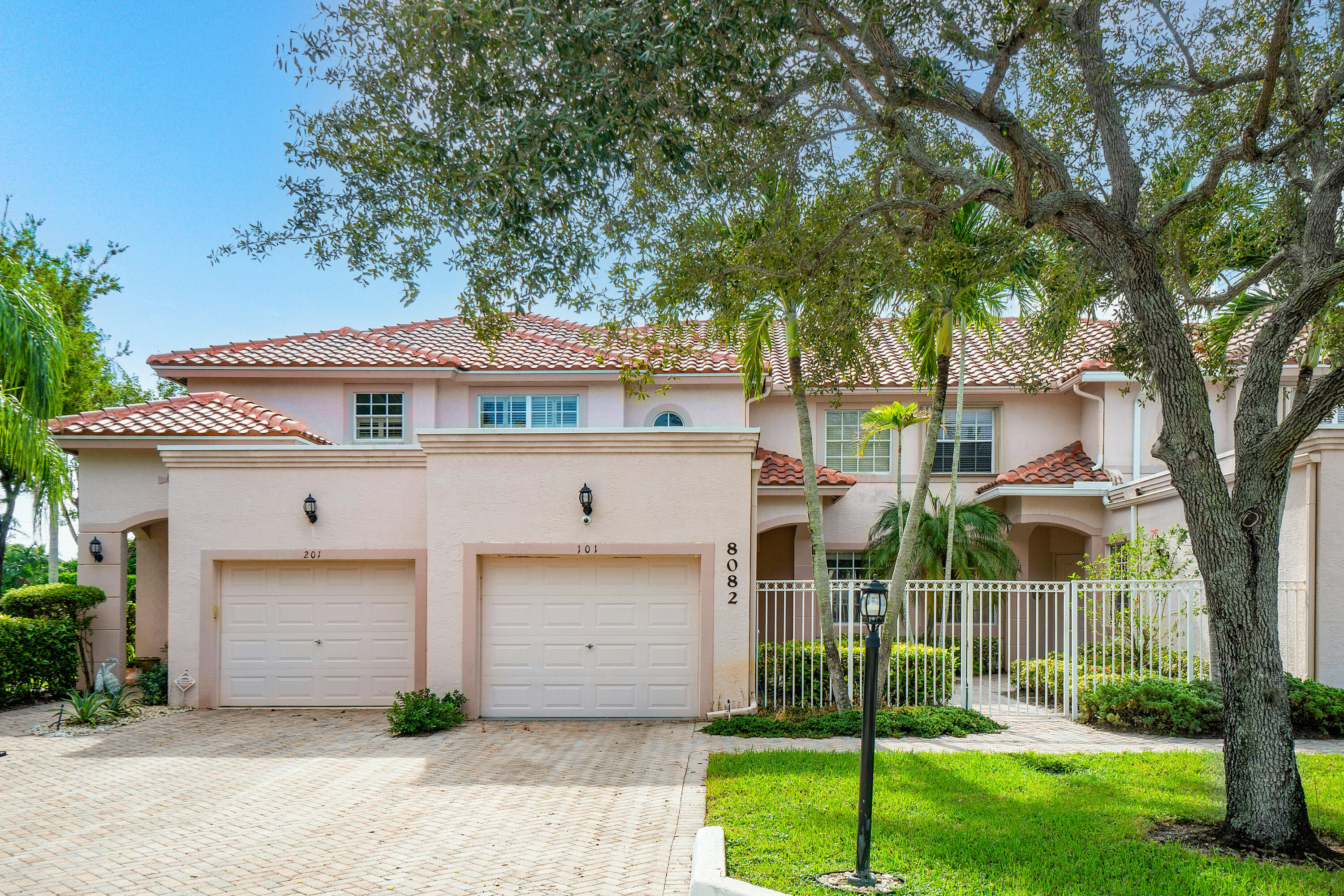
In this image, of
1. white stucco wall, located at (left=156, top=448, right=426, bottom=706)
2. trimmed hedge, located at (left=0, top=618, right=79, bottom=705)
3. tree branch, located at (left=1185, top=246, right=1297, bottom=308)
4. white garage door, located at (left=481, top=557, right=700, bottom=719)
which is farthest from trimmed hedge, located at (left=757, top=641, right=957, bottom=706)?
trimmed hedge, located at (left=0, top=618, right=79, bottom=705)

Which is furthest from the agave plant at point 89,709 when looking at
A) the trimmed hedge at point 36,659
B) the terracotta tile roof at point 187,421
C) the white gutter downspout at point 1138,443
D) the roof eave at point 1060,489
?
the white gutter downspout at point 1138,443

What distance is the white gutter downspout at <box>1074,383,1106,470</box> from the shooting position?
18172mm

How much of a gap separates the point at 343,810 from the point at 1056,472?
14781 mm

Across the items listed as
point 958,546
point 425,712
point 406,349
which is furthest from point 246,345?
point 958,546

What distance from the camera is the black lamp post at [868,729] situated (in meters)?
5.88

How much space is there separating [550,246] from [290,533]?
771cm

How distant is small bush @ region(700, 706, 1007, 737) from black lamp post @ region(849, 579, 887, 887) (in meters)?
4.49

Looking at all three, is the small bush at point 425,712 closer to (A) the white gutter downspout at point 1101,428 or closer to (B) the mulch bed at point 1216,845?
(B) the mulch bed at point 1216,845

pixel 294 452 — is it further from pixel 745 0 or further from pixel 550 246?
pixel 745 0

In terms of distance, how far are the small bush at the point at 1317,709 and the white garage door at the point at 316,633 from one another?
1151cm

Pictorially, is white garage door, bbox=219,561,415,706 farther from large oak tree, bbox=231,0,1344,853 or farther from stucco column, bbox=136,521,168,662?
large oak tree, bbox=231,0,1344,853

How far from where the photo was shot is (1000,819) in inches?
285

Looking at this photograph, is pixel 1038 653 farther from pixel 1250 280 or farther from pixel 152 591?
pixel 152 591

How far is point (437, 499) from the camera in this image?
40.8ft
